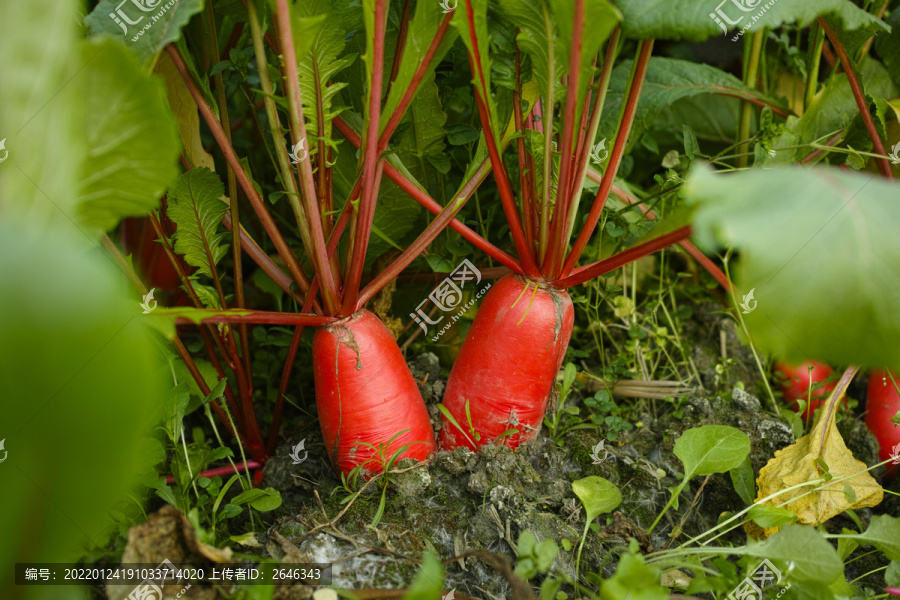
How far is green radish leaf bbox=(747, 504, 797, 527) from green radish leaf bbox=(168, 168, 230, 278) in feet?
2.45

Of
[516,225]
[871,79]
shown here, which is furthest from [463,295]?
[871,79]

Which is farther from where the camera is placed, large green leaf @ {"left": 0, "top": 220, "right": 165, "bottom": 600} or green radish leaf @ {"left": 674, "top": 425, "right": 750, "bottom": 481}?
green radish leaf @ {"left": 674, "top": 425, "right": 750, "bottom": 481}

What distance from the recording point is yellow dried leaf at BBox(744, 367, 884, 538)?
0.76 metres

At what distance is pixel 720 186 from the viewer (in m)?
0.47

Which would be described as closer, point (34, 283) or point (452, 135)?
point (34, 283)

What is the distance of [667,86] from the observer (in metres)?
1.05

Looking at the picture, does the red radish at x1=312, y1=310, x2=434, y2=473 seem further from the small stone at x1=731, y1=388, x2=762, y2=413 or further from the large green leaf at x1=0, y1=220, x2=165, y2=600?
the small stone at x1=731, y1=388, x2=762, y2=413

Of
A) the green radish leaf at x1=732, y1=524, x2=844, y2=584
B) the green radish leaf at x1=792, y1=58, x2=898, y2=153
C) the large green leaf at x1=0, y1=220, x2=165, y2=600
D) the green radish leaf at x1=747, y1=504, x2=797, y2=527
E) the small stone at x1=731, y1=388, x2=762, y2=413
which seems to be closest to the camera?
the large green leaf at x1=0, y1=220, x2=165, y2=600

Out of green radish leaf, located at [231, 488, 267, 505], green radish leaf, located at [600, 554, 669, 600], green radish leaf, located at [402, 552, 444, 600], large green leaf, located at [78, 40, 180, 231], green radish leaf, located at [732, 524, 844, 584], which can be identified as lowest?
green radish leaf, located at [732, 524, 844, 584]

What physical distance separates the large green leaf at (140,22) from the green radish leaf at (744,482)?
85 cm

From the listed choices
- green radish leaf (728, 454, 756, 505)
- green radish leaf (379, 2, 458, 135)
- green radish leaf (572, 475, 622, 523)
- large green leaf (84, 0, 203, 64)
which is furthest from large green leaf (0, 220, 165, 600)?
green radish leaf (728, 454, 756, 505)

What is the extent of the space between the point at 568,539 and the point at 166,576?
0.44 metres

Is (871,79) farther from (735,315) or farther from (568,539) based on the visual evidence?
(568,539)

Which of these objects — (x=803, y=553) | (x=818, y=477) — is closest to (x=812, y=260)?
(x=803, y=553)
